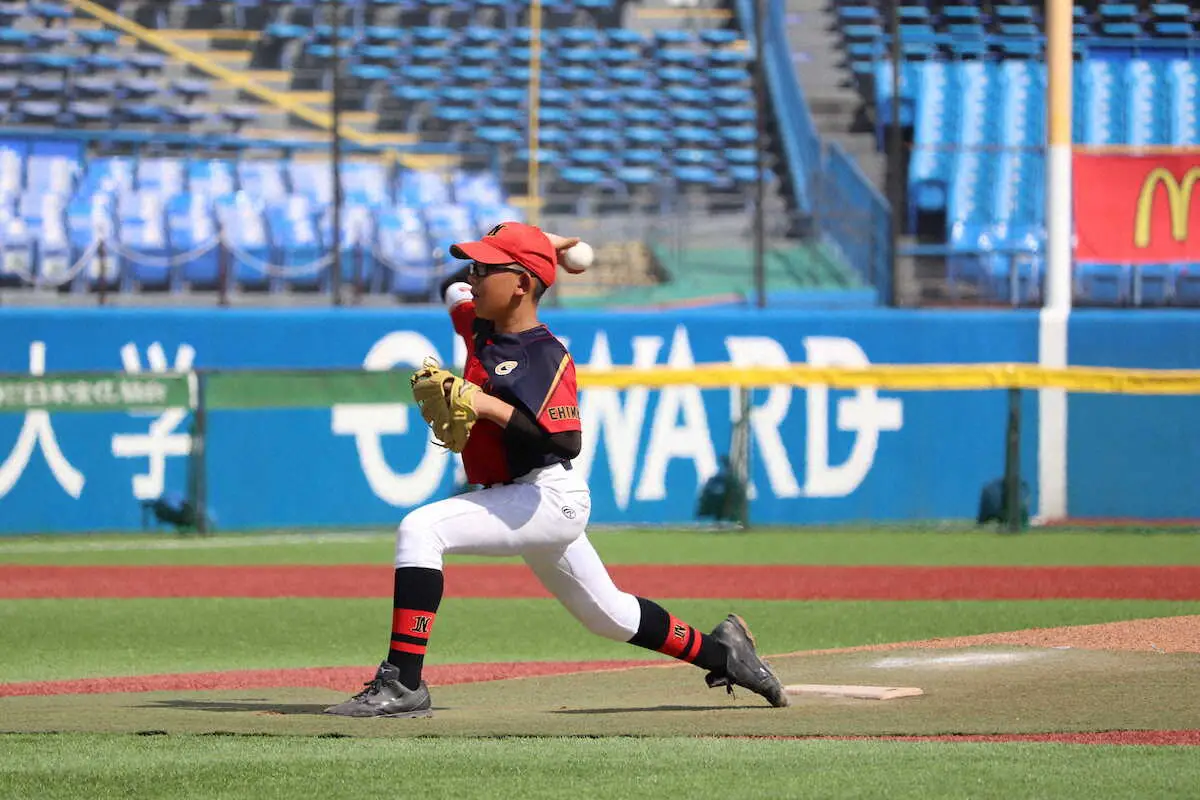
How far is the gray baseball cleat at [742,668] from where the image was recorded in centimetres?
650

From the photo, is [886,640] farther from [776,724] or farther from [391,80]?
[391,80]

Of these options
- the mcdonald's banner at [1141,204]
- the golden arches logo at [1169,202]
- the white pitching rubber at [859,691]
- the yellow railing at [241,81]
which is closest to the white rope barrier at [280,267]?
the yellow railing at [241,81]

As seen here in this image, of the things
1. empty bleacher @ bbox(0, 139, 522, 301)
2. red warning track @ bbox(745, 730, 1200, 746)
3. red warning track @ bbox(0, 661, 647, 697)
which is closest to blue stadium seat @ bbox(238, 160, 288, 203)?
empty bleacher @ bbox(0, 139, 522, 301)

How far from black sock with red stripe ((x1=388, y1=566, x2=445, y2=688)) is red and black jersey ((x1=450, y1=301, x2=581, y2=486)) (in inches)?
16.4

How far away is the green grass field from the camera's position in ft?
16.8

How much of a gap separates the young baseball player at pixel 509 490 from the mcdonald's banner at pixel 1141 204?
11.3 meters

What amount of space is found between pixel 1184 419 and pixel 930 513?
228 centimetres

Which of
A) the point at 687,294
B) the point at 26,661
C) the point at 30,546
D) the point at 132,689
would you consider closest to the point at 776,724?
the point at 132,689

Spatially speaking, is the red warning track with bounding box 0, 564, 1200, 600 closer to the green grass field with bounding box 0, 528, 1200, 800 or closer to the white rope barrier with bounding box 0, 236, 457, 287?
the green grass field with bounding box 0, 528, 1200, 800

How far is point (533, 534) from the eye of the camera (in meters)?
6.12

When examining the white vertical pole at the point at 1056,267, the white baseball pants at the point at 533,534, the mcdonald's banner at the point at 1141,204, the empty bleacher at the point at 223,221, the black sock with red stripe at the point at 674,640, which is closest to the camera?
the white baseball pants at the point at 533,534

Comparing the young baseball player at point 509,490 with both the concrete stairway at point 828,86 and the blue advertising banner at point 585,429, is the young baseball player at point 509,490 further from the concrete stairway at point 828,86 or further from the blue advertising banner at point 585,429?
the concrete stairway at point 828,86

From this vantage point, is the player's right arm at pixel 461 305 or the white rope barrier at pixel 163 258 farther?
the white rope barrier at pixel 163 258

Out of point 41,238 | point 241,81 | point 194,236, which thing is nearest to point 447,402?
point 41,238
